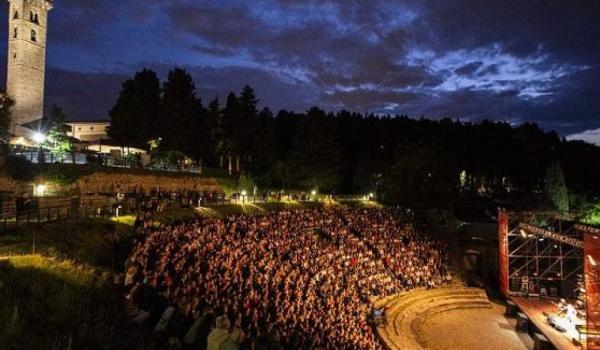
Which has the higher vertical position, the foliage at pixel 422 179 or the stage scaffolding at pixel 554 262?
the foliage at pixel 422 179

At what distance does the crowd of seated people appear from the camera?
9289mm

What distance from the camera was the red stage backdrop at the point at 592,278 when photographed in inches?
542

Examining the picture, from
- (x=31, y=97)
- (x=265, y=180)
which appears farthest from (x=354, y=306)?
(x=31, y=97)

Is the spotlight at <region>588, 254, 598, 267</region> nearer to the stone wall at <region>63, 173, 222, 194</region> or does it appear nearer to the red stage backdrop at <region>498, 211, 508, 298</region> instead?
the red stage backdrop at <region>498, 211, 508, 298</region>

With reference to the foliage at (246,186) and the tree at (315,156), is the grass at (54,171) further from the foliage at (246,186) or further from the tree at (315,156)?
the tree at (315,156)

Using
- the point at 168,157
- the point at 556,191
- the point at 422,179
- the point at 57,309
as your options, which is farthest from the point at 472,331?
the point at 168,157

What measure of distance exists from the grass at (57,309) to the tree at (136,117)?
29555mm

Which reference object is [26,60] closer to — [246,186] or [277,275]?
[246,186]

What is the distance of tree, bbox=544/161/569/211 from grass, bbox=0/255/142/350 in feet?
132

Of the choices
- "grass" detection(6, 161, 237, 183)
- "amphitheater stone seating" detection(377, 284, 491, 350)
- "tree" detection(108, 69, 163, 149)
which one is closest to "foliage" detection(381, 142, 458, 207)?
"amphitheater stone seating" detection(377, 284, 491, 350)

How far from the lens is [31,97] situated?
35.8m

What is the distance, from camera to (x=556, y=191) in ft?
127

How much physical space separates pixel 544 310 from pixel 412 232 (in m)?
13.0

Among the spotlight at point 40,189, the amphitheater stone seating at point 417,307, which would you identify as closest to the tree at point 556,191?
the amphitheater stone seating at point 417,307
